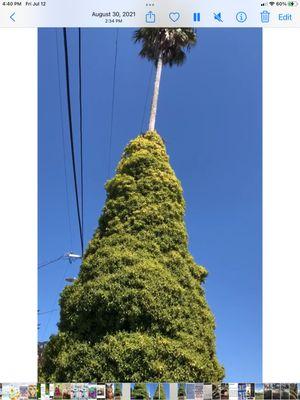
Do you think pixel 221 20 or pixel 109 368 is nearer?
pixel 221 20

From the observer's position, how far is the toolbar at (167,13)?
4.34 metres

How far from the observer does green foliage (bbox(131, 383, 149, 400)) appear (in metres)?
4.19

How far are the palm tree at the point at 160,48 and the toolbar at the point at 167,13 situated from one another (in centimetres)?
99

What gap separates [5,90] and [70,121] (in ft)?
3.82

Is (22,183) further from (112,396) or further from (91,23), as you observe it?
(112,396)

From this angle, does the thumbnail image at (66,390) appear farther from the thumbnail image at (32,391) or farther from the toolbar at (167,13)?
the toolbar at (167,13)

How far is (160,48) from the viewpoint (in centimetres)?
817

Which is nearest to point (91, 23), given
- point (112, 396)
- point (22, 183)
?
point (22, 183)

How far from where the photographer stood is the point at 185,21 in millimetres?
4355
